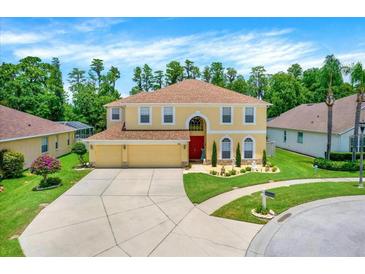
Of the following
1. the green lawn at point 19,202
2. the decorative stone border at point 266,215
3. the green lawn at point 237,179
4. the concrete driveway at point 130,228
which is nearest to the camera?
the concrete driveway at point 130,228

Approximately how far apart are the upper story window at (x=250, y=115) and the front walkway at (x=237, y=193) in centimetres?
692

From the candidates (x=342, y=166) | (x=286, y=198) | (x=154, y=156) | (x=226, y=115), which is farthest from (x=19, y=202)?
(x=342, y=166)

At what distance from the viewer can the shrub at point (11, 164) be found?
51.4 ft

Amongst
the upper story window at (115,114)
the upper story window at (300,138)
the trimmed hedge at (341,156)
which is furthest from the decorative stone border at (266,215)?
the upper story window at (115,114)

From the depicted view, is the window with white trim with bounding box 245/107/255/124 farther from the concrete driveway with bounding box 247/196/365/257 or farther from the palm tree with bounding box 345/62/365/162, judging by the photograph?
the concrete driveway with bounding box 247/196/365/257

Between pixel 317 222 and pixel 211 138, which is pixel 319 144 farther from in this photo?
pixel 317 222

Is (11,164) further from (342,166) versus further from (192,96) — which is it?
(342,166)

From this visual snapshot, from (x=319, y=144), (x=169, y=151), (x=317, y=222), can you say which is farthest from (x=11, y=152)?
(x=319, y=144)

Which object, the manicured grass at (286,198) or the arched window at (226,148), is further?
the arched window at (226,148)

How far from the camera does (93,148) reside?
19.3 m

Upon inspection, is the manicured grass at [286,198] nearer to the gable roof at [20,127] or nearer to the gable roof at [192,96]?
the gable roof at [192,96]

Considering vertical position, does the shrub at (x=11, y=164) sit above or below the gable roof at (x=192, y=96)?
below

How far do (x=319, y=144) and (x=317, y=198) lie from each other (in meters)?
13.5

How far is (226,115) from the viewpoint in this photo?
20.8 metres
